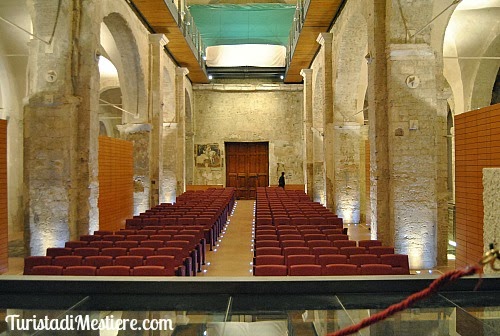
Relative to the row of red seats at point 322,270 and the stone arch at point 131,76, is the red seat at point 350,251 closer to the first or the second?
the row of red seats at point 322,270

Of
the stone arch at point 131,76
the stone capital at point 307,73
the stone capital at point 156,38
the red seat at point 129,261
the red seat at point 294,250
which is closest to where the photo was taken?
the red seat at point 129,261

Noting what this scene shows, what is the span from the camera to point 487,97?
1556 centimetres

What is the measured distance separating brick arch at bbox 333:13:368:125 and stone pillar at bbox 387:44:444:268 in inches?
186

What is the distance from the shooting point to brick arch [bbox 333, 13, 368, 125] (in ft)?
46.1

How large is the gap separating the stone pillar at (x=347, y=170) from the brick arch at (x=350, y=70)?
47 centimetres

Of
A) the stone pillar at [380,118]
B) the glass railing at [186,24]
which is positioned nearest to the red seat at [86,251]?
the stone pillar at [380,118]

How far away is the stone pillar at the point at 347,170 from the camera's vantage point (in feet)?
51.8

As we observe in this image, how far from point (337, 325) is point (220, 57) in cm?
2401

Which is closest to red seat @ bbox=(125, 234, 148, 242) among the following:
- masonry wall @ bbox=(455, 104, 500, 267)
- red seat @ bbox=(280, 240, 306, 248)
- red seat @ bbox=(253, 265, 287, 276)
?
red seat @ bbox=(280, 240, 306, 248)

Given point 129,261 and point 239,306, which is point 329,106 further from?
point 239,306

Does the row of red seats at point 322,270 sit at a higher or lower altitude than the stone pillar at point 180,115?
lower

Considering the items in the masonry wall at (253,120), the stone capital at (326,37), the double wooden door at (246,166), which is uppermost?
the stone capital at (326,37)

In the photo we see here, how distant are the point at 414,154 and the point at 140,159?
10201 millimetres

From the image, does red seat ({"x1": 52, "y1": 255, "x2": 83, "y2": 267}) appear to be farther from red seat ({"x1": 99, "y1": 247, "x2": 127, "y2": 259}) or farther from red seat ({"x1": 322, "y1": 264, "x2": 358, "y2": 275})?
red seat ({"x1": 322, "y1": 264, "x2": 358, "y2": 275})
